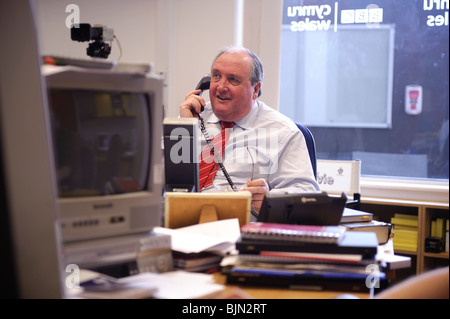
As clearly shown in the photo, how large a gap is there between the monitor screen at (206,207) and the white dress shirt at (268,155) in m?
0.83

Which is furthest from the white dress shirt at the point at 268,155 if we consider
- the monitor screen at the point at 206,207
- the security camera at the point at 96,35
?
the monitor screen at the point at 206,207

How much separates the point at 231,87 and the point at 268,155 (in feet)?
1.31

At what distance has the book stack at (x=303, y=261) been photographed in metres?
1.24

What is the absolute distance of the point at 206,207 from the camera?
63.8 inches

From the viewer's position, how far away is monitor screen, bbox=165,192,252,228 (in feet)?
5.28

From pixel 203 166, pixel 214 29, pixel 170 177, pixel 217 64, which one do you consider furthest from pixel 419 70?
pixel 170 177

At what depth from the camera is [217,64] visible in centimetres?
270

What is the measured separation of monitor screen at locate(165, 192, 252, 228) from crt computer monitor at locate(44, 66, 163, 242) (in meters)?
0.41

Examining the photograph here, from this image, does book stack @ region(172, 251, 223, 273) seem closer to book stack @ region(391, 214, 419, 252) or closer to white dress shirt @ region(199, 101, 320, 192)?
white dress shirt @ region(199, 101, 320, 192)

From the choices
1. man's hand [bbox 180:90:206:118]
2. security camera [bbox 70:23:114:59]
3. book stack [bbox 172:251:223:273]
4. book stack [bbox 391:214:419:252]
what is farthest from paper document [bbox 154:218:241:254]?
book stack [bbox 391:214:419:252]

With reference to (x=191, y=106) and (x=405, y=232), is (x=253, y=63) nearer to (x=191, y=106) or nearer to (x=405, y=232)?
(x=191, y=106)

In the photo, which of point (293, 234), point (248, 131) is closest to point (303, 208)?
point (293, 234)

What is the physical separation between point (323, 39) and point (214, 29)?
0.85 metres
